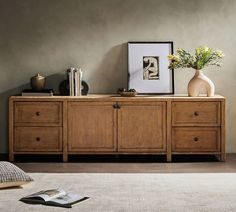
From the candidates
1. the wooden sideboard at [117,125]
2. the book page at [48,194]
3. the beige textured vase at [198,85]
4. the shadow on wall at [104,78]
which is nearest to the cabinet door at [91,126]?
the wooden sideboard at [117,125]

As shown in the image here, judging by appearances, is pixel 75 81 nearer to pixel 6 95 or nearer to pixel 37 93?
pixel 37 93

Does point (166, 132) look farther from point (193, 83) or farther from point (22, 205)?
point (22, 205)

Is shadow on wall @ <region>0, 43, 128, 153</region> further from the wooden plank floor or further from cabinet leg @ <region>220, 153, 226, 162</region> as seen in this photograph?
cabinet leg @ <region>220, 153, 226, 162</region>

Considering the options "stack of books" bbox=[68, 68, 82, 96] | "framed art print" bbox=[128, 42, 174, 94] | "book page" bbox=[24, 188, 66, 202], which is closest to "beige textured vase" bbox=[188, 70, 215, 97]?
"framed art print" bbox=[128, 42, 174, 94]

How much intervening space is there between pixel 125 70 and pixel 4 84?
1.22m

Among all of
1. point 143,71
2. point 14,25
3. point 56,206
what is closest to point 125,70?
point 143,71

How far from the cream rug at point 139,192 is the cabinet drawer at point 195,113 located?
1743 millimetres

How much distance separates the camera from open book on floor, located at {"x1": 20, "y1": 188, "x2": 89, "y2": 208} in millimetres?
3053

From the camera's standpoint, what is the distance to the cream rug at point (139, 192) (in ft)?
9.82

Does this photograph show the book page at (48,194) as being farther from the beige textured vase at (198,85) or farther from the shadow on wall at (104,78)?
the shadow on wall at (104,78)

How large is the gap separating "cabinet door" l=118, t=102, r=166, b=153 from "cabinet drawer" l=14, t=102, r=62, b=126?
59 centimetres

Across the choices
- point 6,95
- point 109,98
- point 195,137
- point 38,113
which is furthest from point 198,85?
point 6,95

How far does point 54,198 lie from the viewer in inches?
123

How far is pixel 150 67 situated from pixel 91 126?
0.89 m
